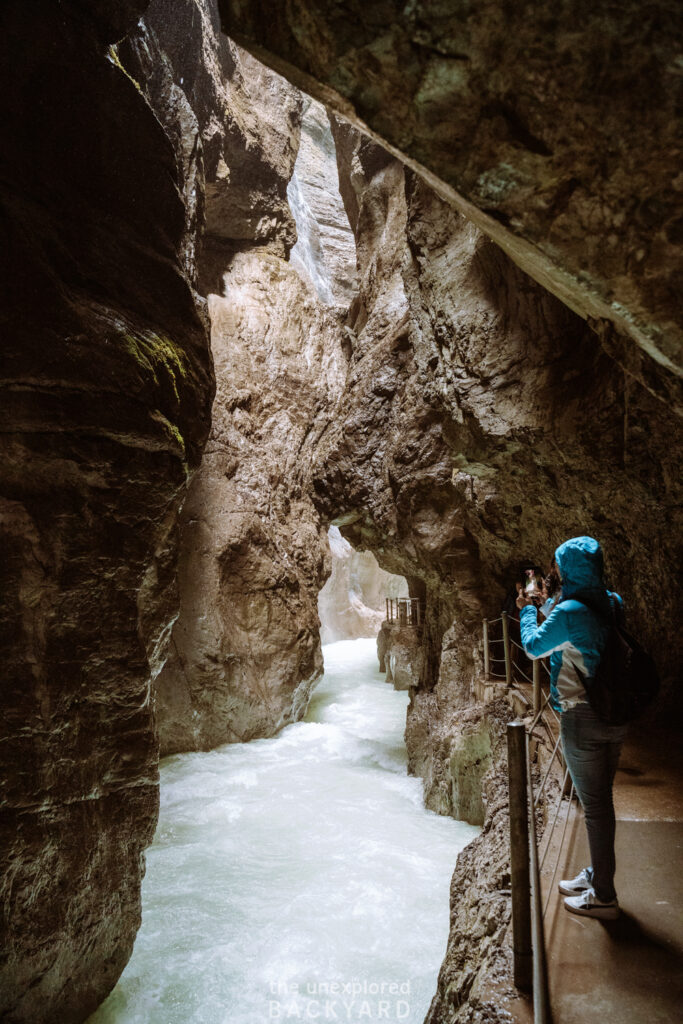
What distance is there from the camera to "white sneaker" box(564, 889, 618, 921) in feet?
8.26

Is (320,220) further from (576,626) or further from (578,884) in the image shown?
(578,884)

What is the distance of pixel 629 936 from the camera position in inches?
95.2

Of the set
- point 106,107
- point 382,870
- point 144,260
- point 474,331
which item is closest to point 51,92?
point 106,107

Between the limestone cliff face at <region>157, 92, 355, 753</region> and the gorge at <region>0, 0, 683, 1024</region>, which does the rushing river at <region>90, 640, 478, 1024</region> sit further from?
the limestone cliff face at <region>157, 92, 355, 753</region>

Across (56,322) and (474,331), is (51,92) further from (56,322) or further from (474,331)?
(474,331)

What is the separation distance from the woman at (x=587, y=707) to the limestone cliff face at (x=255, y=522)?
9.70m

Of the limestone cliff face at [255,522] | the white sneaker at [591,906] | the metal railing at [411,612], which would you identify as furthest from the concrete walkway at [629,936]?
the metal railing at [411,612]

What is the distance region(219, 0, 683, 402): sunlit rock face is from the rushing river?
19.9 feet

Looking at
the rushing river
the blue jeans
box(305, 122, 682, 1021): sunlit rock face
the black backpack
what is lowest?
the rushing river

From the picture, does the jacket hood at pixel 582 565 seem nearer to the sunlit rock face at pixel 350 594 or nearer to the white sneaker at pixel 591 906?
the white sneaker at pixel 591 906

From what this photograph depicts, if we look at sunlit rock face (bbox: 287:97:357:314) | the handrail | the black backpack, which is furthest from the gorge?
sunlit rock face (bbox: 287:97:357:314)

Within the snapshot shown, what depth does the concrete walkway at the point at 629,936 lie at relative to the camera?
6.68ft

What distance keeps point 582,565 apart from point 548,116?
6.88 ft

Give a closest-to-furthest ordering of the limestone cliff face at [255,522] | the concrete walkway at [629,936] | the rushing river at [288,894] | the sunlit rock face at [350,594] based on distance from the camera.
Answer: the concrete walkway at [629,936]
the rushing river at [288,894]
the limestone cliff face at [255,522]
the sunlit rock face at [350,594]
